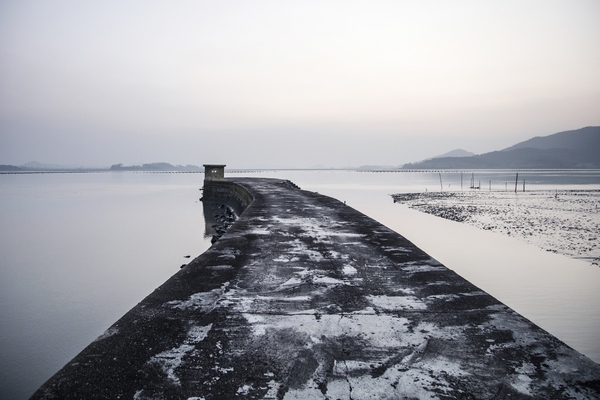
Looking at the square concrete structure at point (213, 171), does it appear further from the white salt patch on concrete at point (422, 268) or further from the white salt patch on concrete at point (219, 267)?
the white salt patch on concrete at point (422, 268)

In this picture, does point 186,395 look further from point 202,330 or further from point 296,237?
point 296,237

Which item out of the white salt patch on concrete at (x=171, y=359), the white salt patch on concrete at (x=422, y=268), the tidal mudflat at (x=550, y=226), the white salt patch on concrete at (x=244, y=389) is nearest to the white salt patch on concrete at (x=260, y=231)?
the white salt patch on concrete at (x=422, y=268)

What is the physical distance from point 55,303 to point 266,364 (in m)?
6.60

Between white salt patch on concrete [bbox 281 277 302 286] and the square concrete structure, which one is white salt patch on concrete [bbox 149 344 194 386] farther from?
the square concrete structure

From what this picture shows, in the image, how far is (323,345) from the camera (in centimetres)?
254

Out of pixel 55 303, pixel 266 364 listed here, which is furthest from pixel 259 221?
pixel 266 364

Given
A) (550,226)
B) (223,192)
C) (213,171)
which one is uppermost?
(213,171)

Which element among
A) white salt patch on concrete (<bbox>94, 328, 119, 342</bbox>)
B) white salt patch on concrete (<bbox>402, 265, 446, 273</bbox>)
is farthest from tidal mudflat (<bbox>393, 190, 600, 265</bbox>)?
white salt patch on concrete (<bbox>94, 328, 119, 342</bbox>)

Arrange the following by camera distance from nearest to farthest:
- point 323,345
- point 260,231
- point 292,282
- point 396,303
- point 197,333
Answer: point 323,345 < point 197,333 < point 396,303 < point 292,282 < point 260,231

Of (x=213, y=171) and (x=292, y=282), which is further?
(x=213, y=171)

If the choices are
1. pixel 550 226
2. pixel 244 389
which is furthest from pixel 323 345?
pixel 550 226

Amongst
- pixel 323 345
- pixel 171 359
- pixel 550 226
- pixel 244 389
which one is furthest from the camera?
pixel 550 226

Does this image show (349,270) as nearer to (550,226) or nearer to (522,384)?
(522,384)

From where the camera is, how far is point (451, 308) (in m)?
3.20
